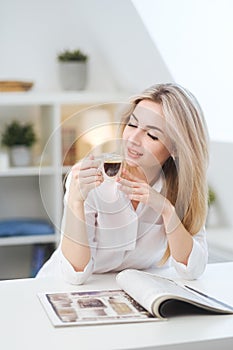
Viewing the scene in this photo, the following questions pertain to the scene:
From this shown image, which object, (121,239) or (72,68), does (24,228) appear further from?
(121,239)

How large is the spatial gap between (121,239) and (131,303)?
0.82 feet

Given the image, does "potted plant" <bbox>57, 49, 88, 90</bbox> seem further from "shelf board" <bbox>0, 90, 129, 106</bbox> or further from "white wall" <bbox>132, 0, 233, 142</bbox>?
"white wall" <bbox>132, 0, 233, 142</bbox>

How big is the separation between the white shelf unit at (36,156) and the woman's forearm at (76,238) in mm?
1786

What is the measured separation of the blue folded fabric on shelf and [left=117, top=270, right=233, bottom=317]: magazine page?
218 cm

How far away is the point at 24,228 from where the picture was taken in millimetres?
3875

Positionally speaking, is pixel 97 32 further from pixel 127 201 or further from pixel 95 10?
pixel 127 201

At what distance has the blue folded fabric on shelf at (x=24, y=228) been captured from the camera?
3844 mm

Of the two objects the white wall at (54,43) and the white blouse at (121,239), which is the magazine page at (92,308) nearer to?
the white blouse at (121,239)

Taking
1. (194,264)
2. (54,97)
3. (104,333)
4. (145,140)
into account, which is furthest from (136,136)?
(54,97)

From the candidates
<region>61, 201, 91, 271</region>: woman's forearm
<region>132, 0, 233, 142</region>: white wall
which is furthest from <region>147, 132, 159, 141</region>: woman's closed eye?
<region>132, 0, 233, 142</region>: white wall

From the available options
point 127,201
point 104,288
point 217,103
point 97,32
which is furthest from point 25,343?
point 97,32

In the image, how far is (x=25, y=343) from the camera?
134 cm

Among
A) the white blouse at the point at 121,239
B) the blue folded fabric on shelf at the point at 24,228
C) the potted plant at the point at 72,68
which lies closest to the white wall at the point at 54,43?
the potted plant at the point at 72,68

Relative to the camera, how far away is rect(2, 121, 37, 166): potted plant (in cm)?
390
